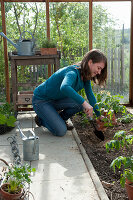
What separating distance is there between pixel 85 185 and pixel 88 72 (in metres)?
1.34

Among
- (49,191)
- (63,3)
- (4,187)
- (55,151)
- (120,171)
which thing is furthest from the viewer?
(63,3)

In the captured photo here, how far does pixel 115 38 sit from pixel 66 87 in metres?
2.54

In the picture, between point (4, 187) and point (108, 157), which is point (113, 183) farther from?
point (4, 187)

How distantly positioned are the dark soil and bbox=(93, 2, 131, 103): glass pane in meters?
1.29

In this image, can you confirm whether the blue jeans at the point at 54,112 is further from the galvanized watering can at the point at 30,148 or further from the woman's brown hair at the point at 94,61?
the galvanized watering can at the point at 30,148

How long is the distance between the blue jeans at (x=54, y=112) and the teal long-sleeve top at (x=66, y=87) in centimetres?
9

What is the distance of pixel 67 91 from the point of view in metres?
3.06

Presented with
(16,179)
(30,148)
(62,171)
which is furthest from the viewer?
(30,148)

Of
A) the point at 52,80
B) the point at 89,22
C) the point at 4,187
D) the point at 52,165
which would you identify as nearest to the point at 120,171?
the point at 52,165

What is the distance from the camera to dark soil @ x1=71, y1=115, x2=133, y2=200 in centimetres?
223

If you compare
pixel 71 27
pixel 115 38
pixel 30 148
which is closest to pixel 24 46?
pixel 71 27

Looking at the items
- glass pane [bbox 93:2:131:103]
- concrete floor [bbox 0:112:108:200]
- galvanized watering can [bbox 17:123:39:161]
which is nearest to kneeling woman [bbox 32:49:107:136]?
concrete floor [bbox 0:112:108:200]

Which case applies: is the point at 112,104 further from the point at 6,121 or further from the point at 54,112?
the point at 6,121

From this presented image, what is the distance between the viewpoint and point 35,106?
3818mm
